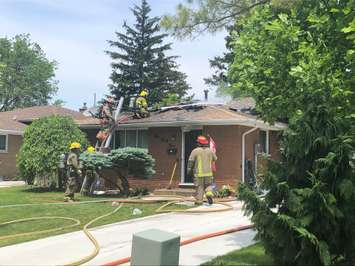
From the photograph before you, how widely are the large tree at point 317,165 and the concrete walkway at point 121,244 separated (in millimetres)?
1442

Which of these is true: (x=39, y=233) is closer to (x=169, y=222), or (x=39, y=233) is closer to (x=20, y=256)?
(x=20, y=256)

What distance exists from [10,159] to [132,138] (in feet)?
35.8

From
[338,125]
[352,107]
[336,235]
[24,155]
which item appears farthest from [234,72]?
[24,155]

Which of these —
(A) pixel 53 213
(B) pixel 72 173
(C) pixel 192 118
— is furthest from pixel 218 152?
(A) pixel 53 213

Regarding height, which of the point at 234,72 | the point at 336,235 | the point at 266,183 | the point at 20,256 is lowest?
the point at 20,256

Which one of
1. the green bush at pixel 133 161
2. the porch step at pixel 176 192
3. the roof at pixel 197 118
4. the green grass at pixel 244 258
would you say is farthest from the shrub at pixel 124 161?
the green grass at pixel 244 258

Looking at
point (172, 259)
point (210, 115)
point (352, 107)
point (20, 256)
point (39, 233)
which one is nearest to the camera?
point (172, 259)

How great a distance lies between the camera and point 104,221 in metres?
11.0

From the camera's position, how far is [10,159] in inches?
1101

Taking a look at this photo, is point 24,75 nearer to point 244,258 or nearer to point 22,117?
point 22,117

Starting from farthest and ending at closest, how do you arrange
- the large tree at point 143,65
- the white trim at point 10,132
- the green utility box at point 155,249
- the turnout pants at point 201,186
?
the large tree at point 143,65 → the white trim at point 10,132 → the turnout pants at point 201,186 → the green utility box at point 155,249

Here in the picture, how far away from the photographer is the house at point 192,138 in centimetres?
1752

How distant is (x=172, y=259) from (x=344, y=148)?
2352 mm

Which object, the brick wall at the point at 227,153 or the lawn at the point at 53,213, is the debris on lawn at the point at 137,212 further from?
the brick wall at the point at 227,153
